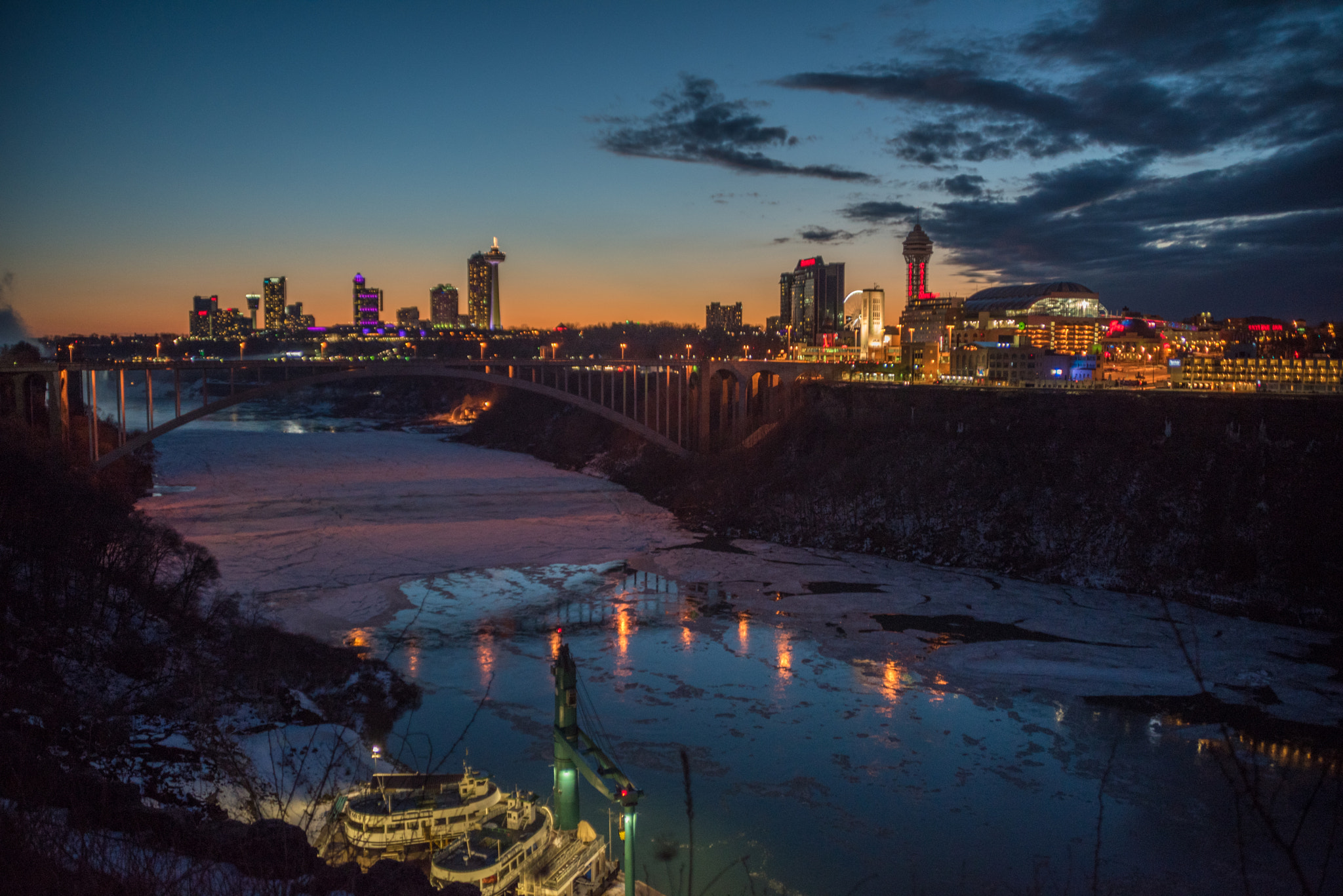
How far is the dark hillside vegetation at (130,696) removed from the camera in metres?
5.86

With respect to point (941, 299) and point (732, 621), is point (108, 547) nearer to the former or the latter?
point (732, 621)

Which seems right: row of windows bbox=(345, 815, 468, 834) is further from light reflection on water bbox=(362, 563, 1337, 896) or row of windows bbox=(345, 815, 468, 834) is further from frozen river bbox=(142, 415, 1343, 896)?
light reflection on water bbox=(362, 563, 1337, 896)

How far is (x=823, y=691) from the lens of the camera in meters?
20.0

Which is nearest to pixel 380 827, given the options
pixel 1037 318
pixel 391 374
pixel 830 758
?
pixel 830 758

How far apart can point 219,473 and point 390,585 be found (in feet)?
118

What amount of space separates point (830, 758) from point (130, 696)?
13.0m

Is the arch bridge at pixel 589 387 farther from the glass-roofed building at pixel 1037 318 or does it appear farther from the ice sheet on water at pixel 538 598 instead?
the glass-roofed building at pixel 1037 318

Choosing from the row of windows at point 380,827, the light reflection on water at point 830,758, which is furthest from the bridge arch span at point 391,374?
the row of windows at point 380,827

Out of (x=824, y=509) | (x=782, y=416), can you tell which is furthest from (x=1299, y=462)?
(x=782, y=416)

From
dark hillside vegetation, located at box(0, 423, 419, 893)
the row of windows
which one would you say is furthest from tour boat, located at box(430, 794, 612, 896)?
dark hillside vegetation, located at box(0, 423, 419, 893)

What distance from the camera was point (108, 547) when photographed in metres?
21.6

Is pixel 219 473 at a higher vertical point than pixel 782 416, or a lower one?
lower

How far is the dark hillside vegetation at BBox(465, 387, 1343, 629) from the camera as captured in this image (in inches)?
1131

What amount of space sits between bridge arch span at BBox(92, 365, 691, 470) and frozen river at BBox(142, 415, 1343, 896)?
19.7 ft
